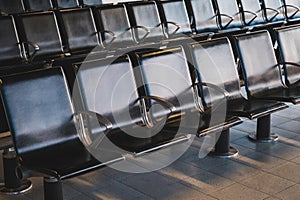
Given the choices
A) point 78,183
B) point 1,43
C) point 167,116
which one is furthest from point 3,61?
point 167,116

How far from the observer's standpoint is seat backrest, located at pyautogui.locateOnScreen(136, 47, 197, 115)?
2892mm

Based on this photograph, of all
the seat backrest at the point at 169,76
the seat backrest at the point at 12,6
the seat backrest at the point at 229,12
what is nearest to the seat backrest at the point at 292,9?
the seat backrest at the point at 229,12

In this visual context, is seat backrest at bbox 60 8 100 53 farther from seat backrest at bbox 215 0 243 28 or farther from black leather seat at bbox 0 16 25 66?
seat backrest at bbox 215 0 243 28

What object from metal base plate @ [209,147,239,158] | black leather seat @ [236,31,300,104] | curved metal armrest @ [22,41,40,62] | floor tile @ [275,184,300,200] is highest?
curved metal armrest @ [22,41,40,62]

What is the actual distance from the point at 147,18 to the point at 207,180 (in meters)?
2.11

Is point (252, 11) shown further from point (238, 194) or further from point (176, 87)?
point (238, 194)

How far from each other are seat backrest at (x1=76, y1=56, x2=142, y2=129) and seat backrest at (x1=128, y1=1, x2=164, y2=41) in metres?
1.78

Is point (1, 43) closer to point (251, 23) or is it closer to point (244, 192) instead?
point (244, 192)

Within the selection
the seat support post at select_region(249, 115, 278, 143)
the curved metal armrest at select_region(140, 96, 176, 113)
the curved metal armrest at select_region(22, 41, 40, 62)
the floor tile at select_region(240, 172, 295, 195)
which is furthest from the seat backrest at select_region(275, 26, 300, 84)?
the curved metal armrest at select_region(22, 41, 40, 62)

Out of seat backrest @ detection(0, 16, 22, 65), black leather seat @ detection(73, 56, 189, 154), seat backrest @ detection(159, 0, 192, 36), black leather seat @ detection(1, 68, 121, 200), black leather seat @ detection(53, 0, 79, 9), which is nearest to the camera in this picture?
black leather seat @ detection(1, 68, 121, 200)

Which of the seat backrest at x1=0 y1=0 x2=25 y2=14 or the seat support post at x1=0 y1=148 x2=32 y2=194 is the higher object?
the seat backrest at x1=0 y1=0 x2=25 y2=14

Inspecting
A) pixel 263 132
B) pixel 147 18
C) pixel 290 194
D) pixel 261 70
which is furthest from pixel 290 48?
pixel 147 18

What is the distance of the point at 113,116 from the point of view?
2.73 meters

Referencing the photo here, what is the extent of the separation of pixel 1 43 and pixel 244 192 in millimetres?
2230
